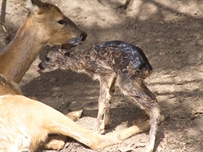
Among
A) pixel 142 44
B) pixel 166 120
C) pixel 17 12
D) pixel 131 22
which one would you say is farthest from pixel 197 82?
pixel 17 12

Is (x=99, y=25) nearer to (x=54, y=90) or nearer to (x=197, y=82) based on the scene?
(x=54, y=90)

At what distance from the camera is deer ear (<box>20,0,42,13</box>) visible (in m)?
7.20

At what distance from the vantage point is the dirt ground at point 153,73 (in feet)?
19.4

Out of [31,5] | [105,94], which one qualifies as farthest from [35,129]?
[31,5]

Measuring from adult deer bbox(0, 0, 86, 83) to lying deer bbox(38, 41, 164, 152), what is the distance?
0.61 metres

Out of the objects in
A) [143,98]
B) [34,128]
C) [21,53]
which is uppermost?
[143,98]

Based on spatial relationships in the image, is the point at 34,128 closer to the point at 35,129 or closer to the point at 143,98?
the point at 35,129

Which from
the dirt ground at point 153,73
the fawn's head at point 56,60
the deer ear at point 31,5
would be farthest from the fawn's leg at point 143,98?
the deer ear at point 31,5

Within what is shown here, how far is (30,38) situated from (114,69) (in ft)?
6.41

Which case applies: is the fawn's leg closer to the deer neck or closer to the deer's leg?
the deer's leg

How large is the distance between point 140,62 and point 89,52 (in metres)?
0.90

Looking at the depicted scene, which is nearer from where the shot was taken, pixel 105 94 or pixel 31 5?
pixel 105 94

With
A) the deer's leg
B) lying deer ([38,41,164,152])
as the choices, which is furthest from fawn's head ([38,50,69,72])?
the deer's leg

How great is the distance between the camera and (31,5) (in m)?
7.23
